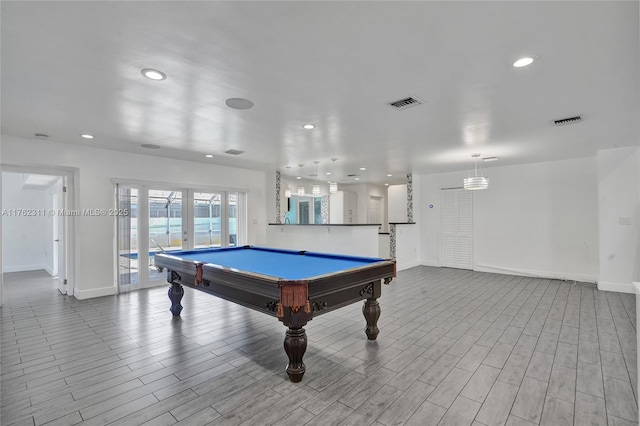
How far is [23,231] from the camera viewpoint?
7.35 meters

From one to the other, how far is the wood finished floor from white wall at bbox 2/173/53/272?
13.1 feet

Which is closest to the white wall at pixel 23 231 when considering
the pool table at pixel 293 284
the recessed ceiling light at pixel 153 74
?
the pool table at pixel 293 284

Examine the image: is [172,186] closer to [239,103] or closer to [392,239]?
[239,103]

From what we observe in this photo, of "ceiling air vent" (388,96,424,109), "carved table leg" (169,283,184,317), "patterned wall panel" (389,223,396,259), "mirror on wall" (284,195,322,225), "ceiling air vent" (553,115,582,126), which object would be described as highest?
"ceiling air vent" (388,96,424,109)

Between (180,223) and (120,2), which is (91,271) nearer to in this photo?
(180,223)

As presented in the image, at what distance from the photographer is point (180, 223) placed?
6.02 metres

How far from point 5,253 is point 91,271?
4503 millimetres

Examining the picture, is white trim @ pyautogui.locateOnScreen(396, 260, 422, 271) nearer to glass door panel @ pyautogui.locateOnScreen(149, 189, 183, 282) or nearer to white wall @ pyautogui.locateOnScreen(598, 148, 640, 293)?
white wall @ pyautogui.locateOnScreen(598, 148, 640, 293)

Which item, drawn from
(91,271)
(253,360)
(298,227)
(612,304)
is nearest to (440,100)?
(253,360)

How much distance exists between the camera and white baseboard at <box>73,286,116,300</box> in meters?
4.79

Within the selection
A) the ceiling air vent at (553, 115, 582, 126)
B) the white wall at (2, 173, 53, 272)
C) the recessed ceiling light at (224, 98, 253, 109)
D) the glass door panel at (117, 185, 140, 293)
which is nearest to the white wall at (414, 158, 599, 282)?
the ceiling air vent at (553, 115, 582, 126)

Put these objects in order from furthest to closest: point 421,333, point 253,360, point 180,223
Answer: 1. point 180,223
2. point 421,333
3. point 253,360

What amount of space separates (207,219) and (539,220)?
6923mm

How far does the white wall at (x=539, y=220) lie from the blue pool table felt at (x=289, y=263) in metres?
4.87
